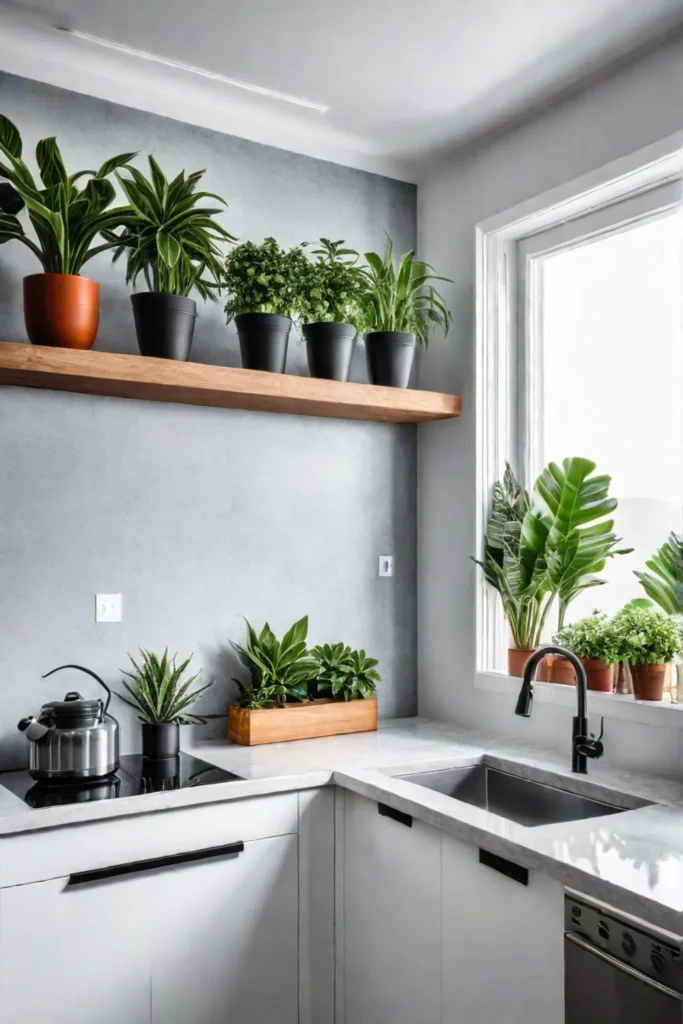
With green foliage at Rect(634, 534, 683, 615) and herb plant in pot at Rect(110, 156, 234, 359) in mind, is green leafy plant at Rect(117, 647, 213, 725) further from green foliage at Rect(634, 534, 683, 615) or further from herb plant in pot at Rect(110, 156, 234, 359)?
green foliage at Rect(634, 534, 683, 615)

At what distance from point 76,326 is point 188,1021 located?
1691 mm

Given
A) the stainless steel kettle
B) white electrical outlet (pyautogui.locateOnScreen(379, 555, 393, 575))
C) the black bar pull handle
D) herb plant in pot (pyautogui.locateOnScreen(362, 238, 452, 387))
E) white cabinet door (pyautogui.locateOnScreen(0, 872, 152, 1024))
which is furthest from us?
white electrical outlet (pyautogui.locateOnScreen(379, 555, 393, 575))

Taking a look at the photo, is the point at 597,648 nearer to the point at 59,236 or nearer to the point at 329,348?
the point at 329,348

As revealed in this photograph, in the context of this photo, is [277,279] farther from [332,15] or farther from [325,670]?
[325,670]

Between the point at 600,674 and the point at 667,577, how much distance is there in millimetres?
319

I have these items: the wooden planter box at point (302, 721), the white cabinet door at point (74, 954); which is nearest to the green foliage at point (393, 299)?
the wooden planter box at point (302, 721)

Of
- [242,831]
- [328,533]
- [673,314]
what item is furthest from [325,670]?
[673,314]

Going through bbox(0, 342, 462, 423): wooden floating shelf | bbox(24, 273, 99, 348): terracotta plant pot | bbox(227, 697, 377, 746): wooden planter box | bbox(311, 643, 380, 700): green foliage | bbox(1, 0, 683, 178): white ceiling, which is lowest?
bbox(227, 697, 377, 746): wooden planter box

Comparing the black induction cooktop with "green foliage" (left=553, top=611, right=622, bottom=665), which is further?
"green foliage" (left=553, top=611, right=622, bottom=665)

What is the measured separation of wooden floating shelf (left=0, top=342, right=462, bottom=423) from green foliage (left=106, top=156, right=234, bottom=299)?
261 millimetres

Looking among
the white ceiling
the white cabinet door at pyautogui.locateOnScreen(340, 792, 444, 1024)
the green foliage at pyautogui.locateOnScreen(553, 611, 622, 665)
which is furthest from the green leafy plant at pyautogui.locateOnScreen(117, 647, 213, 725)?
the white ceiling

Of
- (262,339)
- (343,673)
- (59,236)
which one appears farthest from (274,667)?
(59,236)

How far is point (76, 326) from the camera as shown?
229 centimetres

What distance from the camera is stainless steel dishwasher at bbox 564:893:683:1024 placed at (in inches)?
54.1
